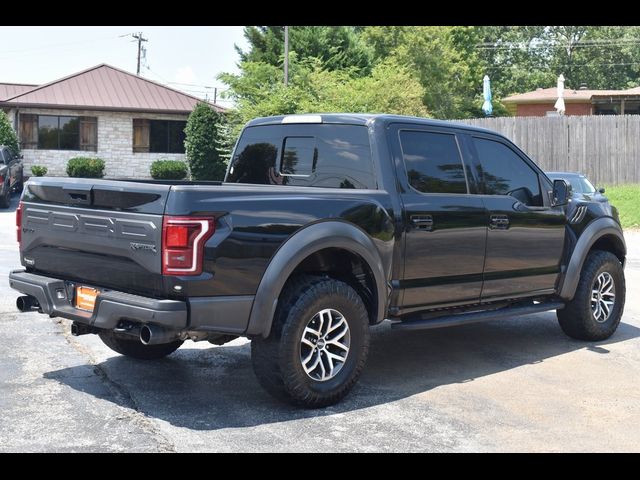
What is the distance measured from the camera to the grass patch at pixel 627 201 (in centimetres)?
2130

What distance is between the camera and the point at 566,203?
297 inches

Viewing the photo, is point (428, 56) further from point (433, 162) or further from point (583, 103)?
point (433, 162)

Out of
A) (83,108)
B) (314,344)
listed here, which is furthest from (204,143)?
(314,344)

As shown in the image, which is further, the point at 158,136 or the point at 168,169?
the point at 158,136

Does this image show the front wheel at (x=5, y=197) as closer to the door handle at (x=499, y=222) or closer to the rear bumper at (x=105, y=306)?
the rear bumper at (x=105, y=306)

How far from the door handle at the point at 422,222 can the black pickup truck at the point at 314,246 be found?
0.01 meters

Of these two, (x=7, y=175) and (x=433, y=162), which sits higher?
(x=7, y=175)

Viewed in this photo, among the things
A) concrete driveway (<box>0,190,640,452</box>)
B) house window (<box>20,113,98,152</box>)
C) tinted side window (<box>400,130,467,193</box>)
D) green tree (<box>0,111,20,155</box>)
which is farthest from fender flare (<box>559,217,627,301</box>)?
house window (<box>20,113,98,152</box>)

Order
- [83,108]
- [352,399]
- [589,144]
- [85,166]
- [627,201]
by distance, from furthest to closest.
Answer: [83,108] → [85,166] → [589,144] → [627,201] → [352,399]

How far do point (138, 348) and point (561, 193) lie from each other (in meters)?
3.81

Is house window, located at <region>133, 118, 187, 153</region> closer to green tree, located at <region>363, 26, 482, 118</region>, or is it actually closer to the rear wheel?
green tree, located at <region>363, 26, 482, 118</region>

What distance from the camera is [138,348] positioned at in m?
6.82

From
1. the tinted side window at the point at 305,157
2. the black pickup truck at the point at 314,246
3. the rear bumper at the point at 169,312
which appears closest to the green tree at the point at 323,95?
the tinted side window at the point at 305,157
